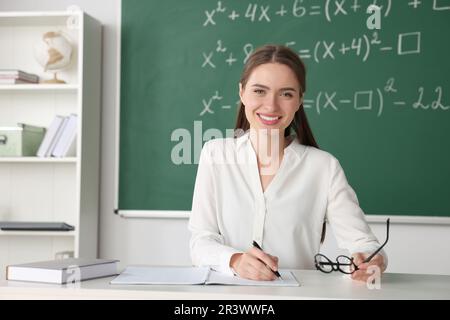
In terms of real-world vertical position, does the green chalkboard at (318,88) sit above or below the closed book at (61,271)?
above

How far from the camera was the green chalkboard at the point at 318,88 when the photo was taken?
10.0ft

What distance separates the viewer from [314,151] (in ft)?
5.97

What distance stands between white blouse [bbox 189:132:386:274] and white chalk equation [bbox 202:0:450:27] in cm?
157

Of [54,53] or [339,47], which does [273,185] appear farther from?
[54,53]

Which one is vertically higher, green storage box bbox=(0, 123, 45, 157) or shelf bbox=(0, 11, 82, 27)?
shelf bbox=(0, 11, 82, 27)

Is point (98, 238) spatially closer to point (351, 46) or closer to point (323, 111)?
point (323, 111)

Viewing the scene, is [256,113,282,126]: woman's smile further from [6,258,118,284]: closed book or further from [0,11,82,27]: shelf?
[0,11,82,27]: shelf

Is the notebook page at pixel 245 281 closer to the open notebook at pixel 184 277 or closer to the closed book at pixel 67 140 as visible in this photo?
the open notebook at pixel 184 277

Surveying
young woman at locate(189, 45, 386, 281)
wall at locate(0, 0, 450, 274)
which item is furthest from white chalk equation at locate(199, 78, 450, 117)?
young woman at locate(189, 45, 386, 281)

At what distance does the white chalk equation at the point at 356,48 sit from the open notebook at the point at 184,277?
1.90 meters

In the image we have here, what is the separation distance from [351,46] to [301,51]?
0.27m

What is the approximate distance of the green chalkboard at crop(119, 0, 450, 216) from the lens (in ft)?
10.0

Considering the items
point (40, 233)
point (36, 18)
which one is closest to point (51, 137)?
point (40, 233)

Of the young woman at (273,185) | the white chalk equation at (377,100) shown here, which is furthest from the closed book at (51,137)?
the young woman at (273,185)
